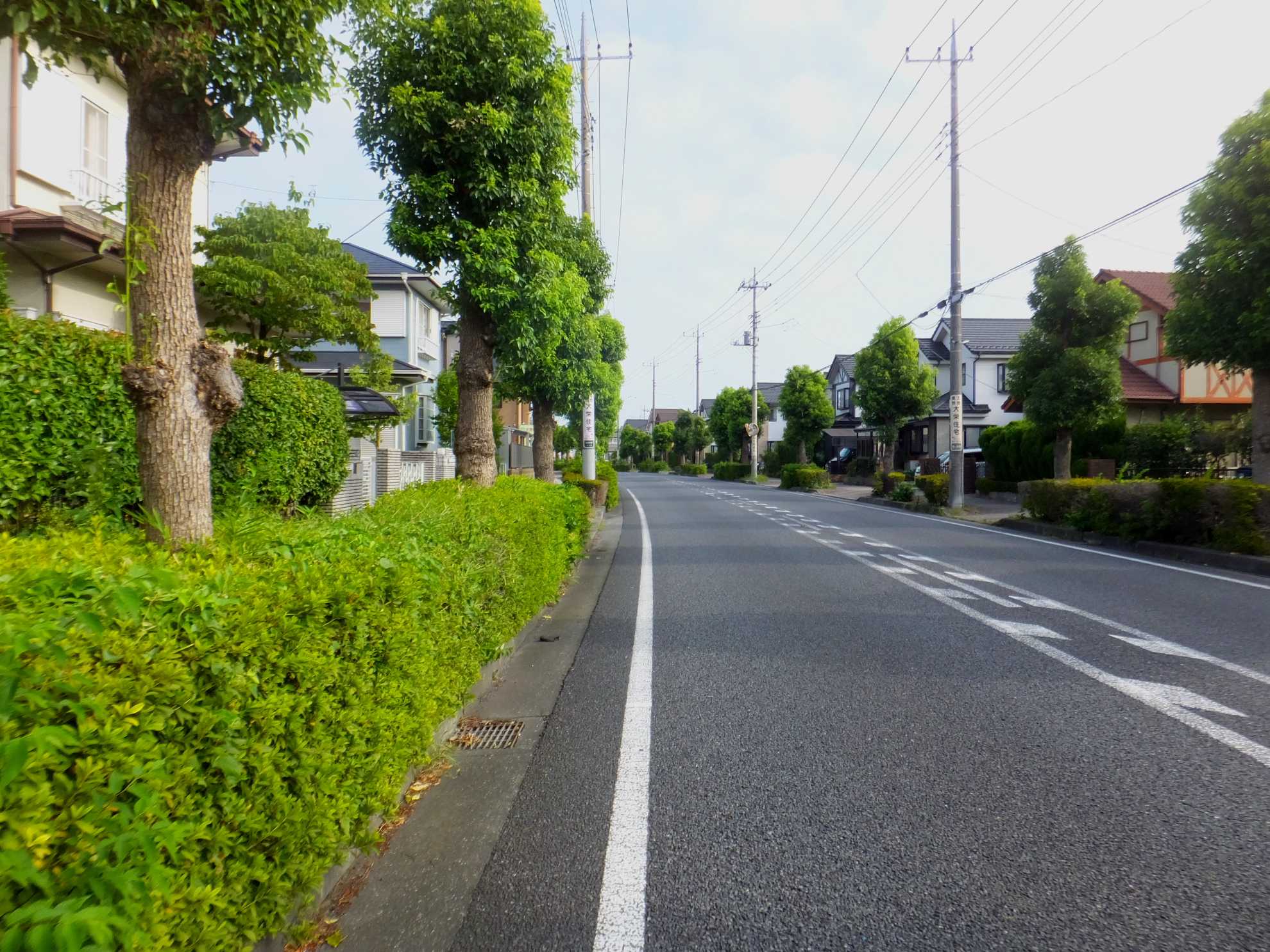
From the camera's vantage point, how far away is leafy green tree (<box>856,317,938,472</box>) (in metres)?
35.3

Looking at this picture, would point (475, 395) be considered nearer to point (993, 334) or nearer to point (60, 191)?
point (60, 191)

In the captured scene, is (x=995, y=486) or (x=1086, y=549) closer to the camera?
(x=1086, y=549)

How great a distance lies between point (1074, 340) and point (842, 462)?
107ft

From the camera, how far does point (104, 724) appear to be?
1.66 m

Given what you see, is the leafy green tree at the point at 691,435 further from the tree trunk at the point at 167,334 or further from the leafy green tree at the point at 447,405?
Result: the tree trunk at the point at 167,334

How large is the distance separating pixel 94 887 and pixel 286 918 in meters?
1.11

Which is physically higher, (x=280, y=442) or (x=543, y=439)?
(x=543, y=439)

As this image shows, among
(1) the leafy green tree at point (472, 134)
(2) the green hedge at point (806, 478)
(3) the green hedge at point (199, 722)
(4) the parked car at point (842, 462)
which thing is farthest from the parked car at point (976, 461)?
(3) the green hedge at point (199, 722)

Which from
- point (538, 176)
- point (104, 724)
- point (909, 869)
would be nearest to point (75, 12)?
point (104, 724)

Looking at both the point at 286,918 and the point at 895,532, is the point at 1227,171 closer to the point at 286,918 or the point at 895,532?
the point at 895,532

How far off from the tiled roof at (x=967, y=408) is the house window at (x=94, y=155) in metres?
33.4

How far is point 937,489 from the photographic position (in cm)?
2378

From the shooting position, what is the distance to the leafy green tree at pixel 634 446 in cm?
10556

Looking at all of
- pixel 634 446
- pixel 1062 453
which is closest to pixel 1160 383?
pixel 1062 453
